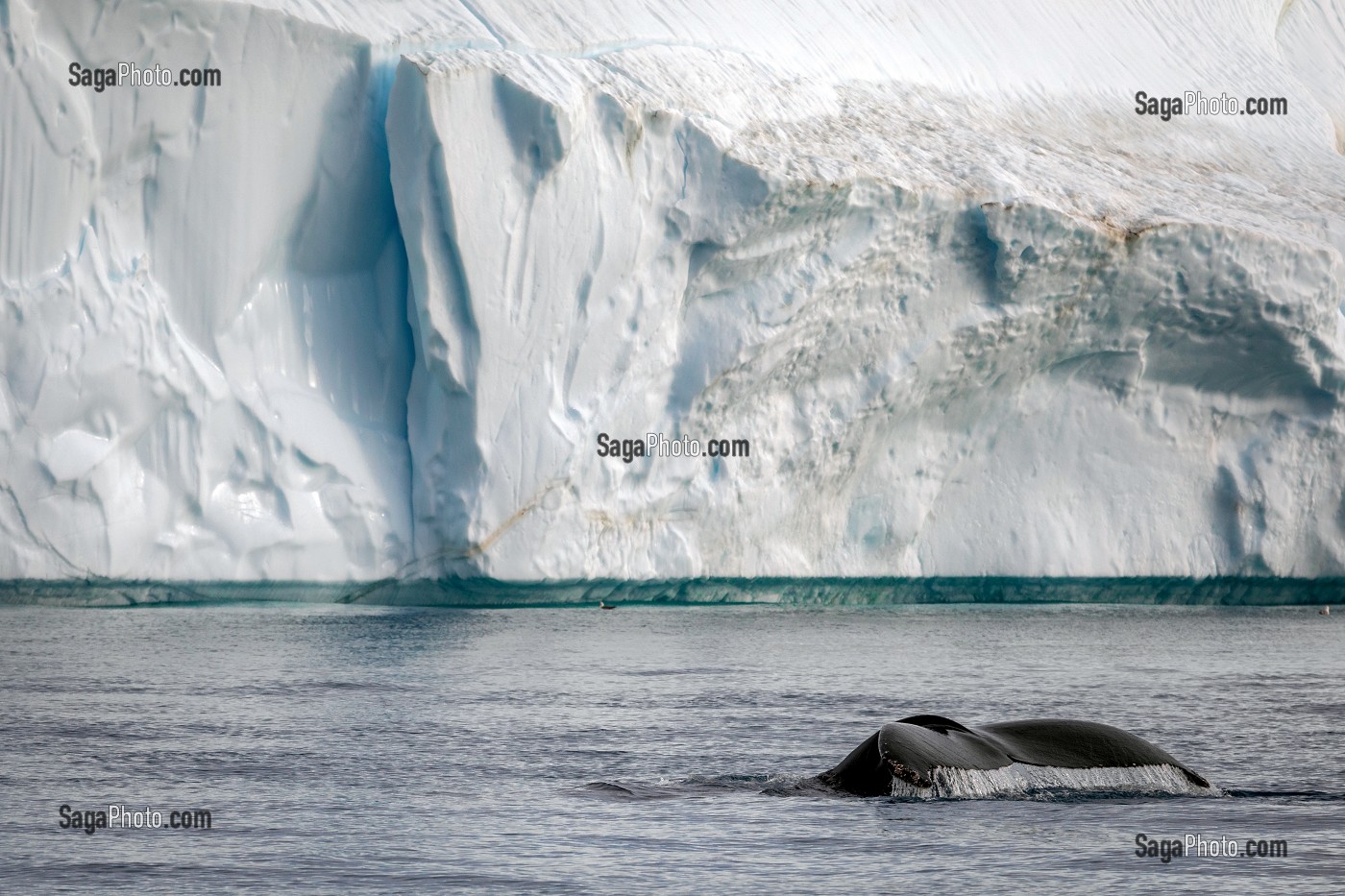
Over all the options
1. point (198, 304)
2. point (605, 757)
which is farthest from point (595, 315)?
point (605, 757)

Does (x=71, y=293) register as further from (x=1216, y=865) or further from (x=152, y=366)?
(x=1216, y=865)

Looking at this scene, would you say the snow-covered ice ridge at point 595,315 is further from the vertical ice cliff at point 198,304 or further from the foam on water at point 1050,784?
the foam on water at point 1050,784

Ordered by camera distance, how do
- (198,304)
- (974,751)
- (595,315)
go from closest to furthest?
(974,751), (198,304), (595,315)

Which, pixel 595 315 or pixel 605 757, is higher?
pixel 595 315

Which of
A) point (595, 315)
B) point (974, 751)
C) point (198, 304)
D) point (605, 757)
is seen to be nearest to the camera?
point (974, 751)

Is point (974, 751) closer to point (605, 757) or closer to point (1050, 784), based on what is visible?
point (1050, 784)

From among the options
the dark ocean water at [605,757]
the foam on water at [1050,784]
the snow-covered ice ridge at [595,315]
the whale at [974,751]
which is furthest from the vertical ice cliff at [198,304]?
the foam on water at [1050,784]
